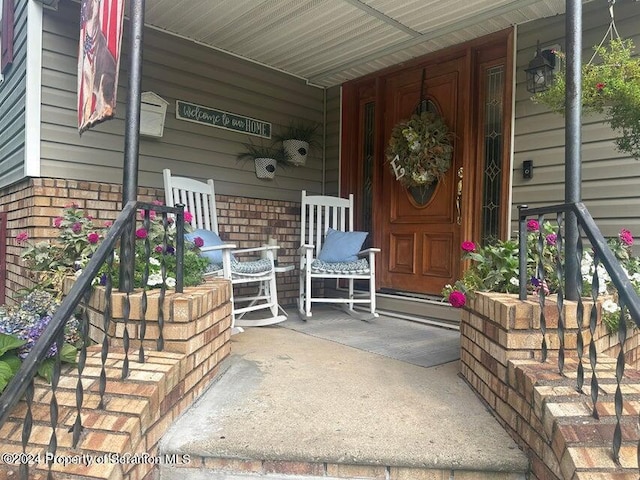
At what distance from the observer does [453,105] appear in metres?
3.48

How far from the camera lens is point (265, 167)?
12.8ft

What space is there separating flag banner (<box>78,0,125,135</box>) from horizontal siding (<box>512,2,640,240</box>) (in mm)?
2459

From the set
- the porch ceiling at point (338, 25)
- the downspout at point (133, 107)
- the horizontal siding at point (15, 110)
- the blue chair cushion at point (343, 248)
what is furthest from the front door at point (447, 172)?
the horizontal siding at point (15, 110)

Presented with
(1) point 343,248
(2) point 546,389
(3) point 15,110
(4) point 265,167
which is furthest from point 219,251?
(2) point 546,389

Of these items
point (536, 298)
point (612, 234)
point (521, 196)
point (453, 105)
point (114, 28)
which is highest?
point (453, 105)

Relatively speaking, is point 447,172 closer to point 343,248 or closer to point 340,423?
point 343,248

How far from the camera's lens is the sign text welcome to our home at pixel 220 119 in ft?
11.4

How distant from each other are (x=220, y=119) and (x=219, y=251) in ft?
4.21

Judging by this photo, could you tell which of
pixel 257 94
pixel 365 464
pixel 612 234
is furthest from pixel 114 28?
pixel 612 234

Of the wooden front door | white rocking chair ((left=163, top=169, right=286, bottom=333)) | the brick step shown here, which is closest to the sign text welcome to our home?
white rocking chair ((left=163, top=169, right=286, bottom=333))

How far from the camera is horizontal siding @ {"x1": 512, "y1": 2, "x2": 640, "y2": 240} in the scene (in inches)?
102

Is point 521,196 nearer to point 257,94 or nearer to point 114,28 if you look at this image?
point 257,94

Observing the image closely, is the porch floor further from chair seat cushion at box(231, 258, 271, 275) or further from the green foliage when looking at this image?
chair seat cushion at box(231, 258, 271, 275)

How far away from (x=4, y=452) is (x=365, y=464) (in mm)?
986
